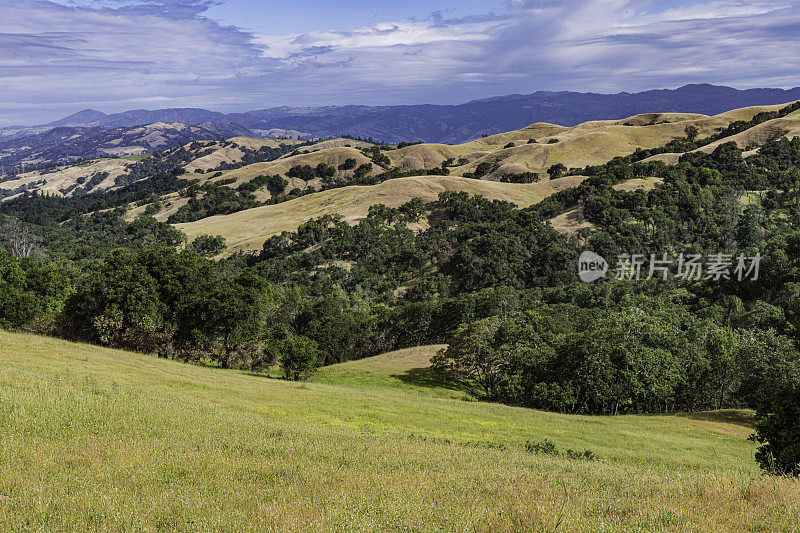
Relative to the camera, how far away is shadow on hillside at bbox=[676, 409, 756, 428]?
3841cm

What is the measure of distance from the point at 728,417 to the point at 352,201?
134010mm

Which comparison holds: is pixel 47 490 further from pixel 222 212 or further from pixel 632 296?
pixel 222 212

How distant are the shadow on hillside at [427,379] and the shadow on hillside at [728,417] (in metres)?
23.2

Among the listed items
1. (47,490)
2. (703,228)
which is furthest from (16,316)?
(703,228)

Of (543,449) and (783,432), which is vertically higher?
(783,432)

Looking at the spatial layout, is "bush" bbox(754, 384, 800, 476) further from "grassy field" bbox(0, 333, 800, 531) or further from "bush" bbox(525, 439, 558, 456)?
"bush" bbox(525, 439, 558, 456)

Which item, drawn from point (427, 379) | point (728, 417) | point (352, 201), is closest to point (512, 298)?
point (427, 379)

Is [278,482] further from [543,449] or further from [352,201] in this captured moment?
[352,201]

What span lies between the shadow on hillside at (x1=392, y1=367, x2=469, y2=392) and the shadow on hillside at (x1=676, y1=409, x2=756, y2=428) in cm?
2325

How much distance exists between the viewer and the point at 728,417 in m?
39.7

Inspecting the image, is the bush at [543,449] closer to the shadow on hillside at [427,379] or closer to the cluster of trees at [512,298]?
the cluster of trees at [512,298]

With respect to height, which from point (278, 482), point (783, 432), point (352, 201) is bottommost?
point (783, 432)

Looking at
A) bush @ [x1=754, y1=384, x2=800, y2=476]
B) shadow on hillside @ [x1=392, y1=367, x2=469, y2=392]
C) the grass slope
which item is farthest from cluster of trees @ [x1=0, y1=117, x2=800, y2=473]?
the grass slope

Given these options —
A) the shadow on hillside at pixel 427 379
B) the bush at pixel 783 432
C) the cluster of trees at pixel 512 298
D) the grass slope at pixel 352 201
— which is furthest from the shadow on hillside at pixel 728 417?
the grass slope at pixel 352 201
